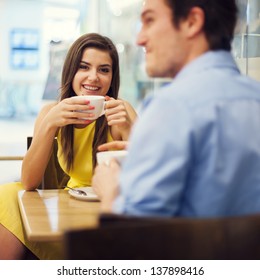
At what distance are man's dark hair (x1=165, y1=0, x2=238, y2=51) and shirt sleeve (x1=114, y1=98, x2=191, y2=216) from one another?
0.59ft

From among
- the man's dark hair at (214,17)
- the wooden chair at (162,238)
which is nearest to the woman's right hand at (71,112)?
the man's dark hair at (214,17)

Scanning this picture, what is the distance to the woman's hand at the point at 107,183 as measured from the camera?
79 cm

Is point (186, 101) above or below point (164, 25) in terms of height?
below

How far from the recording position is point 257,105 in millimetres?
752

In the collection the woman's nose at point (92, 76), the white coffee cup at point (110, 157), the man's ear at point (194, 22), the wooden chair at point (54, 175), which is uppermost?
the man's ear at point (194, 22)

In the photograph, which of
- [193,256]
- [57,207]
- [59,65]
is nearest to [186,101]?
[193,256]

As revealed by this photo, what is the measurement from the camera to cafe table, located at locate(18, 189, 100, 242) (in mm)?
853

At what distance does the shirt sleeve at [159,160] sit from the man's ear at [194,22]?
0.54ft

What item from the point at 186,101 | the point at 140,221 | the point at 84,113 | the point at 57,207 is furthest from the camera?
the point at 84,113

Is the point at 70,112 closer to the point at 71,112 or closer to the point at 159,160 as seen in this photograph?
the point at 71,112

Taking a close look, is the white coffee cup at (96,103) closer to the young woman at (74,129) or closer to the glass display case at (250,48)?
the young woman at (74,129)
